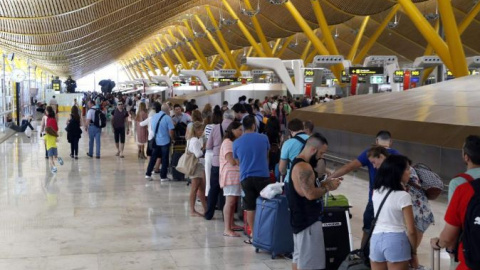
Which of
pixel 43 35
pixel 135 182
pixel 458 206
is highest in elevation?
pixel 43 35

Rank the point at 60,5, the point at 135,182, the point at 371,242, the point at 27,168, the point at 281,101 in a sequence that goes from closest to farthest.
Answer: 1. the point at 371,242
2. the point at 135,182
3. the point at 27,168
4. the point at 281,101
5. the point at 60,5

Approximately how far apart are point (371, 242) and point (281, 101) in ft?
68.3

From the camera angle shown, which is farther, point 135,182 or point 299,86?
point 299,86

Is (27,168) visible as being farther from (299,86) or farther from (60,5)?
(299,86)

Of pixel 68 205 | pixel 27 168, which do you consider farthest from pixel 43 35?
pixel 68 205

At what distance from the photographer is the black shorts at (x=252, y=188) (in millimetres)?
7941

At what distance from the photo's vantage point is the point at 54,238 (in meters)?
8.45

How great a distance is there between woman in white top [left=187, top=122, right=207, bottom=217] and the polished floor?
255 millimetres

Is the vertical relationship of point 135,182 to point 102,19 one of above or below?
below

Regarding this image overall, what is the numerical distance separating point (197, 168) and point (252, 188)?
7.03ft

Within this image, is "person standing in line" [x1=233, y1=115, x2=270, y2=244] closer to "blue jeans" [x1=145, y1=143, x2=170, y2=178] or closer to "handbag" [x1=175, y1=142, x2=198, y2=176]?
"handbag" [x1=175, y1=142, x2=198, y2=176]

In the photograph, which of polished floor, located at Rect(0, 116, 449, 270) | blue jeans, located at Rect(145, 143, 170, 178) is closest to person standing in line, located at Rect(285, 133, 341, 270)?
polished floor, located at Rect(0, 116, 449, 270)

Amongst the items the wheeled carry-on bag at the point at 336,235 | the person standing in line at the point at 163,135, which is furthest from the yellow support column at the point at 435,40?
the wheeled carry-on bag at the point at 336,235

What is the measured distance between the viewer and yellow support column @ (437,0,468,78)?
74.1 ft
